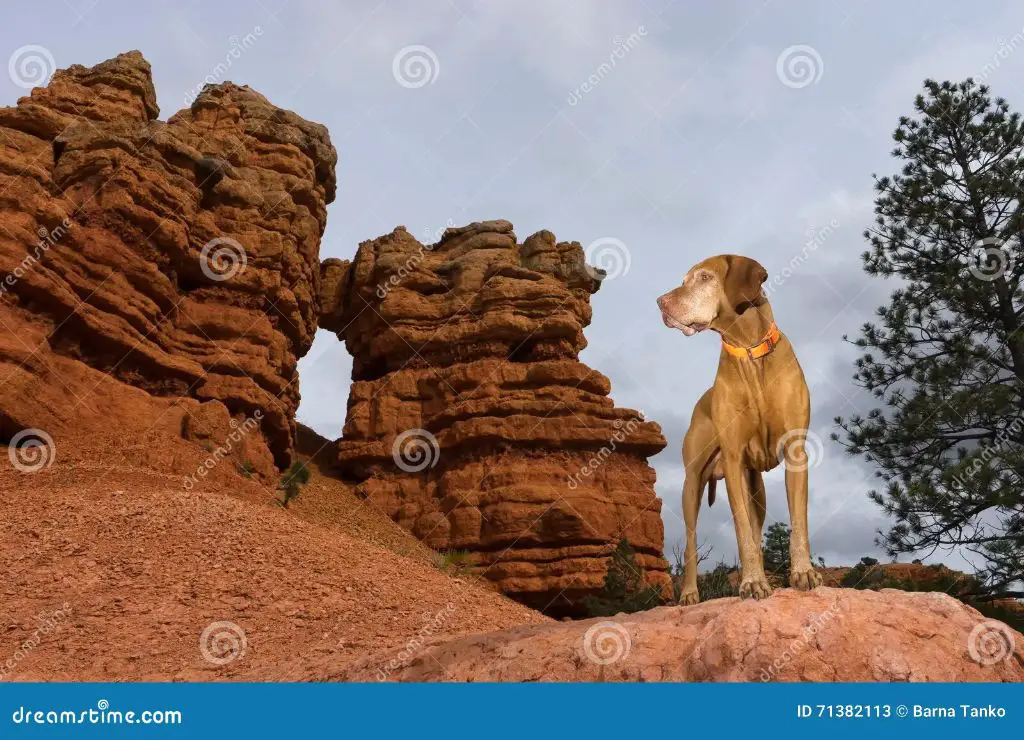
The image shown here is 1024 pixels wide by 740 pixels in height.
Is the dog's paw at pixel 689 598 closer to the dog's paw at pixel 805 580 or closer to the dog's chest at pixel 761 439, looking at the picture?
the dog's paw at pixel 805 580

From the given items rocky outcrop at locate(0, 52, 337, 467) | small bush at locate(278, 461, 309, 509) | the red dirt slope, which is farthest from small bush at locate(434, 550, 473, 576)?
the red dirt slope

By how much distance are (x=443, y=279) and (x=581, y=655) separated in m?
27.8

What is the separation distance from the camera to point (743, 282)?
19.9 ft

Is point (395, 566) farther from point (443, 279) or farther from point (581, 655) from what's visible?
point (443, 279)

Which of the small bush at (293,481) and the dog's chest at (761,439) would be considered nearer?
the dog's chest at (761,439)

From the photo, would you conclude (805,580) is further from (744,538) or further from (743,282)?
(743,282)

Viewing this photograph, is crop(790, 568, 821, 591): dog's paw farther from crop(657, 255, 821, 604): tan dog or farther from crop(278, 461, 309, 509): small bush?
crop(278, 461, 309, 509): small bush

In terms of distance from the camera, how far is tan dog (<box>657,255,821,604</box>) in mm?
5961

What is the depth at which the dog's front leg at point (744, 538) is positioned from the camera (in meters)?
5.77

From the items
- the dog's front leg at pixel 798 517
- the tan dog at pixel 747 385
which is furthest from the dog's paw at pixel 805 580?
the tan dog at pixel 747 385

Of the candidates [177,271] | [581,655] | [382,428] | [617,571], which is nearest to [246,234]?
[177,271]

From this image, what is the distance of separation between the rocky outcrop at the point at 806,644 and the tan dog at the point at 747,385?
0.46 m

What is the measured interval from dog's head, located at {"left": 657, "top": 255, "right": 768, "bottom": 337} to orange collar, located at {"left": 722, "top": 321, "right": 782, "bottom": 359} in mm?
233

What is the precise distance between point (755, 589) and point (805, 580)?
335mm
